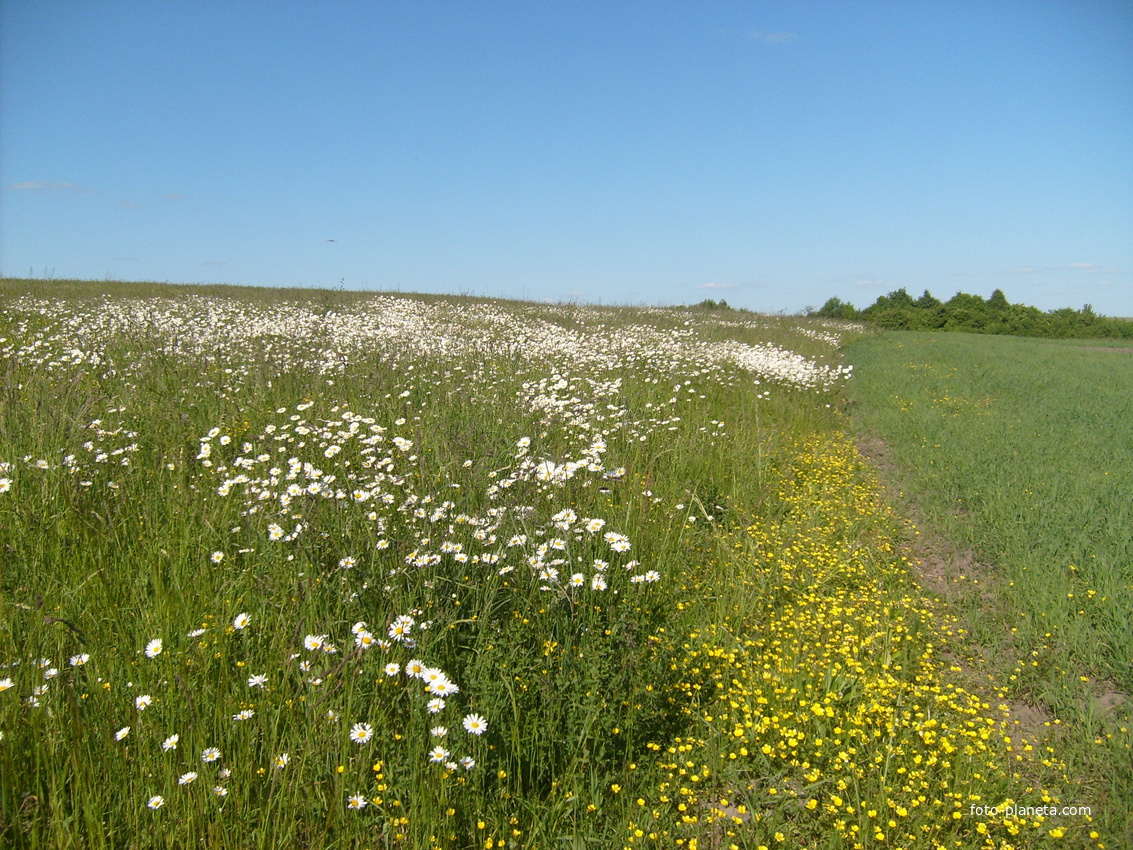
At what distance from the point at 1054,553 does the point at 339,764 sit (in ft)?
16.6

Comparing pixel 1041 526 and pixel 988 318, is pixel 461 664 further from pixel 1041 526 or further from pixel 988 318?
pixel 988 318

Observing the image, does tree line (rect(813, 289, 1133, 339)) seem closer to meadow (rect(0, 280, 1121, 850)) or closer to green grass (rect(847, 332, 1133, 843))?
green grass (rect(847, 332, 1133, 843))

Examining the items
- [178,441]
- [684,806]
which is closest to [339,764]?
[684,806]

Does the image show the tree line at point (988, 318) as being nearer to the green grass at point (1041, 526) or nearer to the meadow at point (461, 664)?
the green grass at point (1041, 526)

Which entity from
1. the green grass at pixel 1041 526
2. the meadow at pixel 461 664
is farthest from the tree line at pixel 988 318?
the meadow at pixel 461 664

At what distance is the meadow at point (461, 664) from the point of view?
83.9 inches

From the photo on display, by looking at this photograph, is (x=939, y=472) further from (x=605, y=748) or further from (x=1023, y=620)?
(x=605, y=748)

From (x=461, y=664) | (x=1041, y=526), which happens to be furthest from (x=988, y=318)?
(x=461, y=664)

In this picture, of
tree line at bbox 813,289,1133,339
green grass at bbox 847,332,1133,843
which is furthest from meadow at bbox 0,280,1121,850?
tree line at bbox 813,289,1133,339

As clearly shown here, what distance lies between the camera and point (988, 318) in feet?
138

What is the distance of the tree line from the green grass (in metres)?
32.9

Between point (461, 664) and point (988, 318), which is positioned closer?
point (461, 664)

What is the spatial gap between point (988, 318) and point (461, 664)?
162ft

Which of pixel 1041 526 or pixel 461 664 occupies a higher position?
pixel 1041 526
